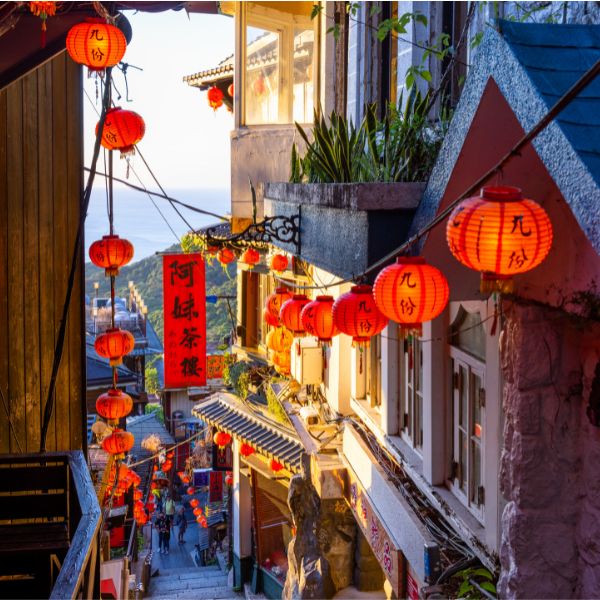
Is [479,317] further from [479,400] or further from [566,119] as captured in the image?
[566,119]

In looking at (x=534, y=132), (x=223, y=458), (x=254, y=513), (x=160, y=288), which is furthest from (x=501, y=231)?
(x=160, y=288)

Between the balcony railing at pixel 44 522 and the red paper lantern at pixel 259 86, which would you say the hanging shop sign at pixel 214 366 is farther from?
the balcony railing at pixel 44 522

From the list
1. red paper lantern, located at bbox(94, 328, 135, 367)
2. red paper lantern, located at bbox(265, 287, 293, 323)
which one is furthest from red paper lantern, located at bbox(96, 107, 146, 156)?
red paper lantern, located at bbox(265, 287, 293, 323)

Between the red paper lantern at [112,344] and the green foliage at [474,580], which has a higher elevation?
the red paper lantern at [112,344]

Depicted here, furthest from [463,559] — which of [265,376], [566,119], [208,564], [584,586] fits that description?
[208,564]

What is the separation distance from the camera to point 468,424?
297 inches

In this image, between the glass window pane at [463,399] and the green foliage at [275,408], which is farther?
the green foliage at [275,408]

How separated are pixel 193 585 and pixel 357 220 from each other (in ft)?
69.8

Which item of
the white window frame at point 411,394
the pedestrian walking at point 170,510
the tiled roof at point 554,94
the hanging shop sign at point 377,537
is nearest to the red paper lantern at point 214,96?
the hanging shop sign at point 377,537

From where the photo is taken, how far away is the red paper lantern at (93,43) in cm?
817

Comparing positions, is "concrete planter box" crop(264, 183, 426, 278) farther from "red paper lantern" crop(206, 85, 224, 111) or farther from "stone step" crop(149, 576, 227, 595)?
"stone step" crop(149, 576, 227, 595)

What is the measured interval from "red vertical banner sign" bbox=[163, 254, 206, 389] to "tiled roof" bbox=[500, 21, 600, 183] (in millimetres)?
13211

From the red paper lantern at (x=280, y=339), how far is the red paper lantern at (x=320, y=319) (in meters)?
6.42

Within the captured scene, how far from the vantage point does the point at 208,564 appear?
30.6m
